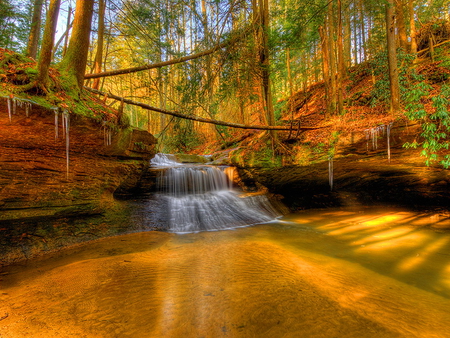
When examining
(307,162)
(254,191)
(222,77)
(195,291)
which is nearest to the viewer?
(195,291)

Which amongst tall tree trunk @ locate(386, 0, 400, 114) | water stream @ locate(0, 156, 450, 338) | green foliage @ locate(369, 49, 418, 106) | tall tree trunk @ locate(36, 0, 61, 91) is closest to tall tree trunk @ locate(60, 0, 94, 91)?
tall tree trunk @ locate(36, 0, 61, 91)

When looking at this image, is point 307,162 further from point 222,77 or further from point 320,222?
point 222,77

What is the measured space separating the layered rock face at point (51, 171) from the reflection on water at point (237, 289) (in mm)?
912

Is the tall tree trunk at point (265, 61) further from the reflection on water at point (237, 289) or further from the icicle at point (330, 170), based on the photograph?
the reflection on water at point (237, 289)

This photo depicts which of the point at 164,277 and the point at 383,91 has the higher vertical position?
the point at 383,91

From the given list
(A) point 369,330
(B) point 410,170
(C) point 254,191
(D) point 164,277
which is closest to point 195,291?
(D) point 164,277

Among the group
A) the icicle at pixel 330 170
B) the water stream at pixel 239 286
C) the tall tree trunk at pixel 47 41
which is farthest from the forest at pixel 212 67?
the water stream at pixel 239 286

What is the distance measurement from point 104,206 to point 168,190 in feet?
9.38

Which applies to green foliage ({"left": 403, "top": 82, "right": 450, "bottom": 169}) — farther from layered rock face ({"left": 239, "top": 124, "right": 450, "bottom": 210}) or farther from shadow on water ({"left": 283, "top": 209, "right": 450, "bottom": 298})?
shadow on water ({"left": 283, "top": 209, "right": 450, "bottom": 298})

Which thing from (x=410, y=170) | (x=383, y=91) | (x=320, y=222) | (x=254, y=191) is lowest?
(x=320, y=222)

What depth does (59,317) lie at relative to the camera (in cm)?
220

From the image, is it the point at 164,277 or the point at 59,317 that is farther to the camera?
the point at 164,277

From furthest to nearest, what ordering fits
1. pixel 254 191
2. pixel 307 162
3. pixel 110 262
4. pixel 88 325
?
1. pixel 254 191
2. pixel 307 162
3. pixel 110 262
4. pixel 88 325

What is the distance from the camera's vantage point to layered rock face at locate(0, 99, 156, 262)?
3.89m
